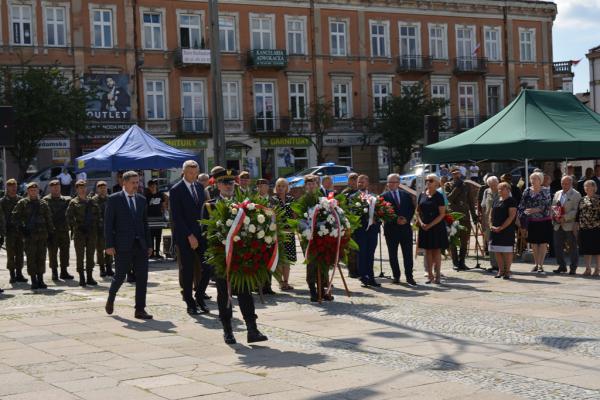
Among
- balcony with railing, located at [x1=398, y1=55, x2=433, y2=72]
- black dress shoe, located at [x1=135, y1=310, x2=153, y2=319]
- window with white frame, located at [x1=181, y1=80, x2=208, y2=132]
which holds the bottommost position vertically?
black dress shoe, located at [x1=135, y1=310, x2=153, y2=319]

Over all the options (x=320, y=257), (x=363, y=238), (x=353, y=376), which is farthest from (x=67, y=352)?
(x=363, y=238)

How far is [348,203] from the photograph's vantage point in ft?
47.5

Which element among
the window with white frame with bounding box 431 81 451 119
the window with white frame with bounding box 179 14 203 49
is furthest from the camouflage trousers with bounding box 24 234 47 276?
the window with white frame with bounding box 431 81 451 119

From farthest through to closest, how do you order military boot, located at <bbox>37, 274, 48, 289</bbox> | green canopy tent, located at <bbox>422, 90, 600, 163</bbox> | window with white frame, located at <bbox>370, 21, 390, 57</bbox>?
window with white frame, located at <bbox>370, 21, 390, 57</bbox> < green canopy tent, located at <bbox>422, 90, 600, 163</bbox> < military boot, located at <bbox>37, 274, 48, 289</bbox>

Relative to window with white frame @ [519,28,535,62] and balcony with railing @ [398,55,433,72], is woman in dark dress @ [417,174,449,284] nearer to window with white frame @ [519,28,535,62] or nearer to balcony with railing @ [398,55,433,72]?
balcony with railing @ [398,55,433,72]

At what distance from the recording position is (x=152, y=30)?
45.6m

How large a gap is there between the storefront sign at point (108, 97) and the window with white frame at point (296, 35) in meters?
9.75

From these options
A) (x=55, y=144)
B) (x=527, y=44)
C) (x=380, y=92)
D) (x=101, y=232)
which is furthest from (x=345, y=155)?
(x=101, y=232)

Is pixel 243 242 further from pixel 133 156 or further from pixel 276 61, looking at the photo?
pixel 276 61

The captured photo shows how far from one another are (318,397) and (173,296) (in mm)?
7194

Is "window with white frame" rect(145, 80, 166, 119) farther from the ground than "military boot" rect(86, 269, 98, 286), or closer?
farther from the ground

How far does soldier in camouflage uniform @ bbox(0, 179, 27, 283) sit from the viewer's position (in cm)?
1582

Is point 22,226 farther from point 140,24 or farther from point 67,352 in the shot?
point 140,24

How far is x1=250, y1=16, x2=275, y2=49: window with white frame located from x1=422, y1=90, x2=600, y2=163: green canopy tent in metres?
28.8
